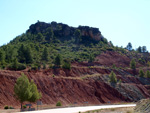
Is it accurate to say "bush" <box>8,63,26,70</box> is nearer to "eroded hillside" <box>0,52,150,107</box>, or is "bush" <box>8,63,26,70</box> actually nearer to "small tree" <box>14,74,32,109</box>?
"eroded hillside" <box>0,52,150,107</box>

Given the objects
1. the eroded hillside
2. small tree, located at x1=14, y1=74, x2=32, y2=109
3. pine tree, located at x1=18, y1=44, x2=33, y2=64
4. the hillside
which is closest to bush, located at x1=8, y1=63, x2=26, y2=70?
the hillside

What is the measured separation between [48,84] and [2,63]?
1513 cm

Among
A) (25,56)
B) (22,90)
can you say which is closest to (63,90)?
(25,56)

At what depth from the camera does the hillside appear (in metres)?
54.4

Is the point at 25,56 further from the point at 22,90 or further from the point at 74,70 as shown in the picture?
the point at 22,90

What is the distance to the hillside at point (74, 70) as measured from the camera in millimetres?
54438

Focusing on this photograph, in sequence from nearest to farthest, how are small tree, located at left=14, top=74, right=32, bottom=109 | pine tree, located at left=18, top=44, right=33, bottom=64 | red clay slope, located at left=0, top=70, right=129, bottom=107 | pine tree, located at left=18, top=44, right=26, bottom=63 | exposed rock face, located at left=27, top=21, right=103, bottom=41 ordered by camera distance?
small tree, located at left=14, top=74, right=32, bottom=109
red clay slope, located at left=0, top=70, right=129, bottom=107
pine tree, located at left=18, top=44, right=26, bottom=63
pine tree, located at left=18, top=44, right=33, bottom=64
exposed rock face, located at left=27, top=21, right=103, bottom=41

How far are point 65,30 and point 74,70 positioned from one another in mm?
44132

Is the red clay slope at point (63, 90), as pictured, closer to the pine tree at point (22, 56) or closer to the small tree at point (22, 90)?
the small tree at point (22, 90)

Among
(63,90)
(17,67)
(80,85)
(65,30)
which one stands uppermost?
(65,30)

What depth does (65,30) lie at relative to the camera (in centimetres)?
11025

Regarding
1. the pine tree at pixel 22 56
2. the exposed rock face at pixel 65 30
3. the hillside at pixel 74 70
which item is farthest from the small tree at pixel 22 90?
the exposed rock face at pixel 65 30

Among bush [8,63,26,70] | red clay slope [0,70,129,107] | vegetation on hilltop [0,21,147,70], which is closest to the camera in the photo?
red clay slope [0,70,129,107]

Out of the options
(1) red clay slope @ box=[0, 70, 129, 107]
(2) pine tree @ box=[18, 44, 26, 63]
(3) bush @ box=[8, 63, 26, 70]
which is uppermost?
(2) pine tree @ box=[18, 44, 26, 63]
